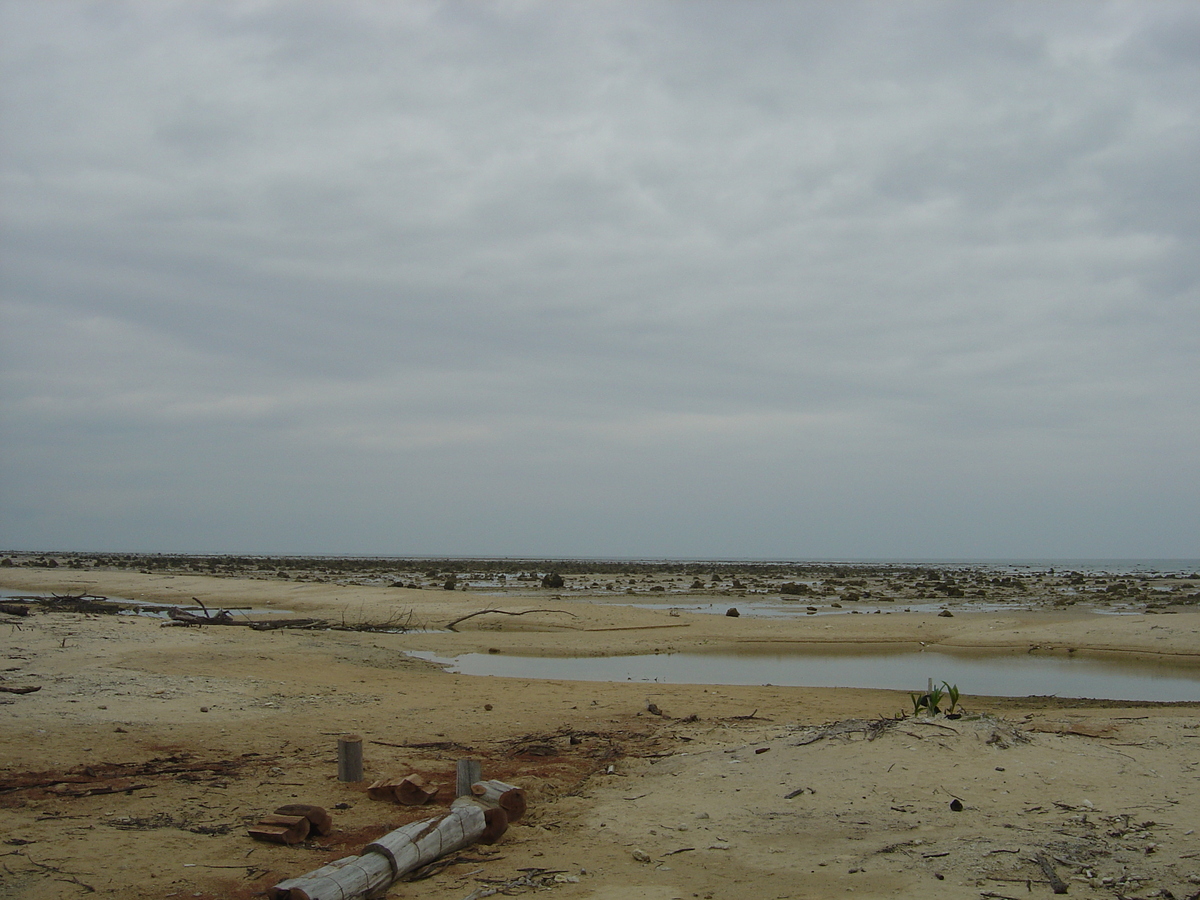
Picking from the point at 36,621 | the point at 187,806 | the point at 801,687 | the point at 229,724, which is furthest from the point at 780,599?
the point at 187,806

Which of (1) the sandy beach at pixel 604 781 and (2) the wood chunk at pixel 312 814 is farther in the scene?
(2) the wood chunk at pixel 312 814

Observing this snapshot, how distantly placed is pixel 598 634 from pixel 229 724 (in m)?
15.0

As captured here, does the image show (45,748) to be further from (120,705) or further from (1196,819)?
(1196,819)

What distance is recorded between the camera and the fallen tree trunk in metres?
5.71

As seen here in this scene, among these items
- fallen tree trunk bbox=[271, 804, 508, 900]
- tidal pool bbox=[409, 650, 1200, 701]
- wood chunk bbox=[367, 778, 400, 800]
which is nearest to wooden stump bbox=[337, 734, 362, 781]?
wood chunk bbox=[367, 778, 400, 800]

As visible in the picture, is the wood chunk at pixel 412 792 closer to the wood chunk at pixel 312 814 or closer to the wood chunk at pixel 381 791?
the wood chunk at pixel 381 791

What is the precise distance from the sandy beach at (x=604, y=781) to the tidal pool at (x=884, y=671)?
1.78 metres

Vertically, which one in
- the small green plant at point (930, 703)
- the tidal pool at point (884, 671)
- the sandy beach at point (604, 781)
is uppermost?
the small green plant at point (930, 703)

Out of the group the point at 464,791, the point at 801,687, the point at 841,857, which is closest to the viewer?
the point at 841,857

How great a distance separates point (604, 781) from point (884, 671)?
1277 centimetres

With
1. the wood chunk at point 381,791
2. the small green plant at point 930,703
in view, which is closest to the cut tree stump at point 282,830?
the wood chunk at point 381,791

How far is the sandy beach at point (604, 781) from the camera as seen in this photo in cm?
650

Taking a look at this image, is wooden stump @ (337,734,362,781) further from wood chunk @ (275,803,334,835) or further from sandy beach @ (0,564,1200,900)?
wood chunk @ (275,803,334,835)

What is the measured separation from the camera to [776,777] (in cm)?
863
